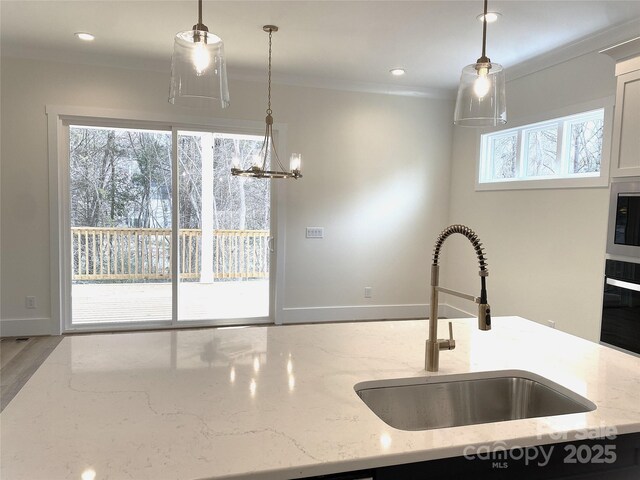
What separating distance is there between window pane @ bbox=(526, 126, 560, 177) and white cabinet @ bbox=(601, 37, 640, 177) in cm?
145

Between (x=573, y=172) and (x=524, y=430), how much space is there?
3.49m

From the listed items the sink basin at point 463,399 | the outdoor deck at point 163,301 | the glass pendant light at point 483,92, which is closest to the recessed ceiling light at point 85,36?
the outdoor deck at point 163,301

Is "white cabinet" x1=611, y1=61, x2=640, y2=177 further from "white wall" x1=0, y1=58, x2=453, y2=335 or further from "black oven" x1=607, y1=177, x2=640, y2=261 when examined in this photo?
"white wall" x1=0, y1=58, x2=453, y2=335

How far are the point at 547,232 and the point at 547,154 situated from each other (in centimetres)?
77

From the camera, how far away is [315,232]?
199 inches

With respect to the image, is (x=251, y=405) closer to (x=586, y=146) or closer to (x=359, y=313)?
(x=586, y=146)

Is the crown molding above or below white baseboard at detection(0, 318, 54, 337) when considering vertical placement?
above

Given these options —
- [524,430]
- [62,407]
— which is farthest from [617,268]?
[62,407]

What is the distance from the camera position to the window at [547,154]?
362 cm

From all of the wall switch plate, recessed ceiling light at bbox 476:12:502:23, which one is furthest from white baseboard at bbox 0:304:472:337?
recessed ceiling light at bbox 476:12:502:23

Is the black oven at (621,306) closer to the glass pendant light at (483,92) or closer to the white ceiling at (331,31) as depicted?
the glass pendant light at (483,92)

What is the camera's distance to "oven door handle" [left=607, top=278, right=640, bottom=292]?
97.3 inches

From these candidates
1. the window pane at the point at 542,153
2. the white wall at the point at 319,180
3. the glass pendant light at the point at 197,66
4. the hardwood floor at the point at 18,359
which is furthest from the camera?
the white wall at the point at 319,180

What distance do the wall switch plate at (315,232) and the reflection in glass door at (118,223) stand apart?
1.52m
